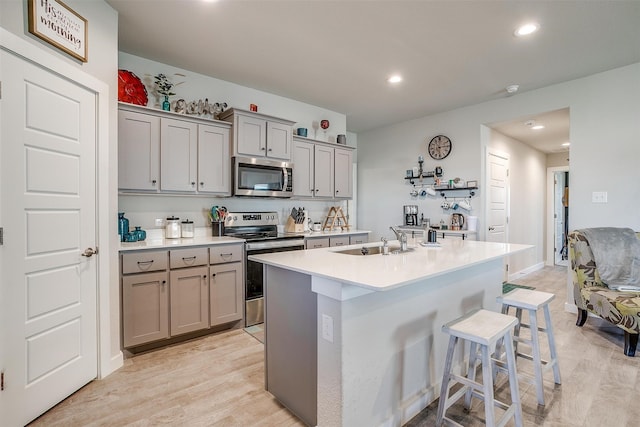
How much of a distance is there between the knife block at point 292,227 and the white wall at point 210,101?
0.12 metres

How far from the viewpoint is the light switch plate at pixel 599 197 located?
3392mm

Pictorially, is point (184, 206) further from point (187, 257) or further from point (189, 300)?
point (189, 300)

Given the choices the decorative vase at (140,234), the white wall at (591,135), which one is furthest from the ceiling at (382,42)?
the decorative vase at (140,234)

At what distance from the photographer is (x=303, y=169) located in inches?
166

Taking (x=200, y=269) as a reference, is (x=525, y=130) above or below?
above

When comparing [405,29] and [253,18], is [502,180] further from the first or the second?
[253,18]

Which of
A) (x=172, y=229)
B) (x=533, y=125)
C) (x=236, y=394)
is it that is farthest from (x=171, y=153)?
(x=533, y=125)

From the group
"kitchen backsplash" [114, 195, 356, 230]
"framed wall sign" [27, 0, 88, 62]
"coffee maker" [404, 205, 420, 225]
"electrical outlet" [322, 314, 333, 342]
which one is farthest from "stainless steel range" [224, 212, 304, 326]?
"coffee maker" [404, 205, 420, 225]

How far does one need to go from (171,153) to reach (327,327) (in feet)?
7.92

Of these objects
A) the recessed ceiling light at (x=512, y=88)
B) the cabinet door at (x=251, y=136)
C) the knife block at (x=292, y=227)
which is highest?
the recessed ceiling light at (x=512, y=88)

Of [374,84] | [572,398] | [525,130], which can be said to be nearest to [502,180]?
[525,130]

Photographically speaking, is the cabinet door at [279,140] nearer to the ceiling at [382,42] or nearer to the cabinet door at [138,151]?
the ceiling at [382,42]

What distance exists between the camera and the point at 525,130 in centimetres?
495

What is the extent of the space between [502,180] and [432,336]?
409 centimetres
